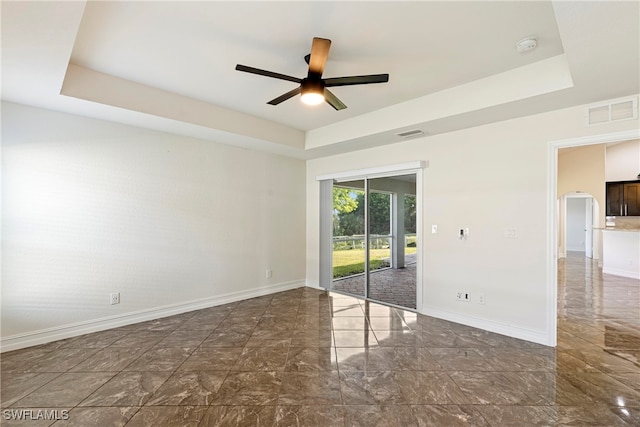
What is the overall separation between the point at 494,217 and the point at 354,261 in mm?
2488

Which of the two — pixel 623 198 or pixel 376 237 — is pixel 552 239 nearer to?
pixel 376 237

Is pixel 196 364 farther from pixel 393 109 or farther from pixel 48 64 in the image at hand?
pixel 393 109

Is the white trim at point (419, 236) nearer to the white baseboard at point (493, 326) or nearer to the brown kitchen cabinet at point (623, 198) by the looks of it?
the white baseboard at point (493, 326)

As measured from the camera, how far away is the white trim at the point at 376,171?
13.2ft

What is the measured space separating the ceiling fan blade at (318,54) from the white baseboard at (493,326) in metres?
3.43

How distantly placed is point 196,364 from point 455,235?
3.43 meters

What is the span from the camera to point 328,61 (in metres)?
2.59

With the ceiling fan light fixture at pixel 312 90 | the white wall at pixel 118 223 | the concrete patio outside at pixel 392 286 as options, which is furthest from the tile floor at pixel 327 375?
the ceiling fan light fixture at pixel 312 90

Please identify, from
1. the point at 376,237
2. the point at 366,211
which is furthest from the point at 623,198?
the point at 366,211

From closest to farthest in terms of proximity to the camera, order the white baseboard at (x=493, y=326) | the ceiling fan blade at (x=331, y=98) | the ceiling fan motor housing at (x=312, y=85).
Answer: the ceiling fan motor housing at (x=312, y=85) < the ceiling fan blade at (x=331, y=98) < the white baseboard at (x=493, y=326)

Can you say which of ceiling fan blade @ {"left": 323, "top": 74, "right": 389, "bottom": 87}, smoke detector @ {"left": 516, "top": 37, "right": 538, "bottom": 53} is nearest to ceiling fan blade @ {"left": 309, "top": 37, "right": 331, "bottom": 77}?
ceiling fan blade @ {"left": 323, "top": 74, "right": 389, "bottom": 87}

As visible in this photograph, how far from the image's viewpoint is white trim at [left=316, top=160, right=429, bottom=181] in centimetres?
402

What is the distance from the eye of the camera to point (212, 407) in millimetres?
2008

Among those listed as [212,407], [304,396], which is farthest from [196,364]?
[304,396]
